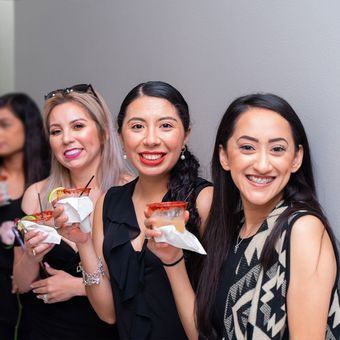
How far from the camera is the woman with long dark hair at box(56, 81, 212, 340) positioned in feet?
5.73

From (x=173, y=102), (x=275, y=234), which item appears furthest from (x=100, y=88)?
(x=275, y=234)

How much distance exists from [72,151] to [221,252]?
904mm

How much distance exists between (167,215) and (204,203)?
0.30 metres

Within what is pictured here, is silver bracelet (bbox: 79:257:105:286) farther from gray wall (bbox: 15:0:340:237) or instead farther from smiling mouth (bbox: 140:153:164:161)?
gray wall (bbox: 15:0:340:237)

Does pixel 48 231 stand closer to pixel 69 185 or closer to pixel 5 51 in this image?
pixel 69 185

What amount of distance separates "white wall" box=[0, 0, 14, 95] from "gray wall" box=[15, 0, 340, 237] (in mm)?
1650

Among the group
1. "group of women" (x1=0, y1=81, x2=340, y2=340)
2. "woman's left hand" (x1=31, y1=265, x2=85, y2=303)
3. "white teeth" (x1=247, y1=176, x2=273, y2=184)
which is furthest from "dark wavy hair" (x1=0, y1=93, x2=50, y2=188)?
"white teeth" (x1=247, y1=176, x2=273, y2=184)

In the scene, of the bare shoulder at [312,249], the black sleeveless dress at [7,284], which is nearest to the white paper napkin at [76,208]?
the bare shoulder at [312,249]

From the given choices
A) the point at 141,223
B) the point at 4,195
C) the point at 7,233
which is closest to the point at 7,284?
the point at 7,233

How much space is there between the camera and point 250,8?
6.03ft

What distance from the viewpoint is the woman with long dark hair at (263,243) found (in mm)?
1261

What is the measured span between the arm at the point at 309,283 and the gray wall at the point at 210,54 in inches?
10.9

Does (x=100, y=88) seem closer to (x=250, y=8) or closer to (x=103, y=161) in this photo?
(x=103, y=161)

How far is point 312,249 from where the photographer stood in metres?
1.25
